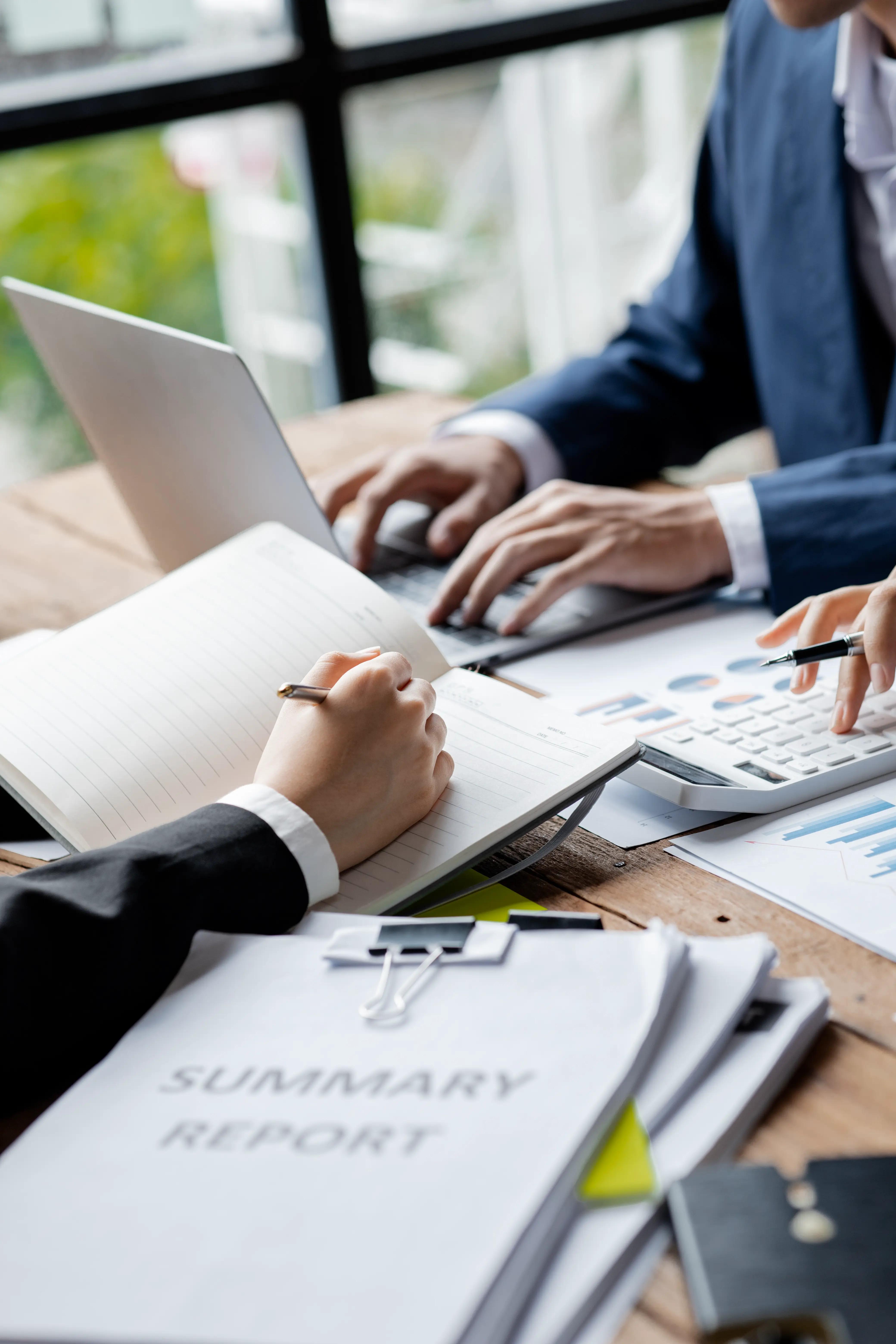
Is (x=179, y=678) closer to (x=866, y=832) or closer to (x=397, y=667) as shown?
(x=397, y=667)

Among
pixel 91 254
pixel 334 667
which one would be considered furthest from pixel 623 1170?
pixel 91 254

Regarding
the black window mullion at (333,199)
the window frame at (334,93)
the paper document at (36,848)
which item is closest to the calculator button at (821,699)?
the paper document at (36,848)

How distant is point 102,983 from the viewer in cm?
55

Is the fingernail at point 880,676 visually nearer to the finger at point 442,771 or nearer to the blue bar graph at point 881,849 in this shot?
the blue bar graph at point 881,849

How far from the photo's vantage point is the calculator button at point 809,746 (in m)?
0.73

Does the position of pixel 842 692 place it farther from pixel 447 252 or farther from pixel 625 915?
pixel 447 252

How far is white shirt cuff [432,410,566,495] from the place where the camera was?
4.09ft

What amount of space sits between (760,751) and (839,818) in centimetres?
7

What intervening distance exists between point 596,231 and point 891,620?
2.43 meters

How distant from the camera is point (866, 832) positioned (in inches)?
26.0

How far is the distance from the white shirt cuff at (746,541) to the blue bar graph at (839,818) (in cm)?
30

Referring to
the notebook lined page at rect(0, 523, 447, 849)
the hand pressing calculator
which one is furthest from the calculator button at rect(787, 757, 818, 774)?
the notebook lined page at rect(0, 523, 447, 849)

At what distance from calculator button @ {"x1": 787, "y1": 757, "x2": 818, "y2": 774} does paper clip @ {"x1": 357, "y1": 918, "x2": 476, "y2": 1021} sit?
0.77ft

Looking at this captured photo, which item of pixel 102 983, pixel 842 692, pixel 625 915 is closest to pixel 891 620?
pixel 842 692
